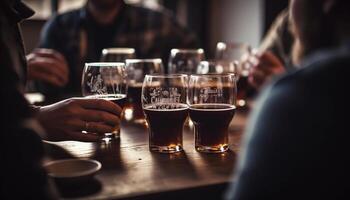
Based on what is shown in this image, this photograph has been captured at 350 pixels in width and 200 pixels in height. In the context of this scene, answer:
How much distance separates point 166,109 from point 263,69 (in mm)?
858

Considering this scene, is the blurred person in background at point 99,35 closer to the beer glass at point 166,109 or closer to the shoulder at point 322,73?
the beer glass at point 166,109

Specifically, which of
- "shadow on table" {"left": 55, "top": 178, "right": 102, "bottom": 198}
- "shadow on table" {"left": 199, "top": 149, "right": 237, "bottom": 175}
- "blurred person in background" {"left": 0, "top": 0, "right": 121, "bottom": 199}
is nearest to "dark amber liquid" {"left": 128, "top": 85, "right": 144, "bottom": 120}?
"shadow on table" {"left": 199, "top": 149, "right": 237, "bottom": 175}

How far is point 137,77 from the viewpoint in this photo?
1.67m

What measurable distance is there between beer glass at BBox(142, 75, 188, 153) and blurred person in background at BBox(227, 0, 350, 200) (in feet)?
A: 1.85

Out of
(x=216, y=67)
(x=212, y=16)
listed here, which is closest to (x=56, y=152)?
(x=216, y=67)

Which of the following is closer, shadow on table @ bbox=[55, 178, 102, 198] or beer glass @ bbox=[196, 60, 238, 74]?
shadow on table @ bbox=[55, 178, 102, 198]

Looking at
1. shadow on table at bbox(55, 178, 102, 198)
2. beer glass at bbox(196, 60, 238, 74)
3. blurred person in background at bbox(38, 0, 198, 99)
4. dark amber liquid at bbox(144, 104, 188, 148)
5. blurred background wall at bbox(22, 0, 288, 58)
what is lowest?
shadow on table at bbox(55, 178, 102, 198)

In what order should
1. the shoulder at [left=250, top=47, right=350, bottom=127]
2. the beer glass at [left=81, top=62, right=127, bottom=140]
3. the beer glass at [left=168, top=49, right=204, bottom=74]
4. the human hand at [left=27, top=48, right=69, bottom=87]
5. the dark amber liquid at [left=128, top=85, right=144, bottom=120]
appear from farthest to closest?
the human hand at [left=27, top=48, right=69, bottom=87] < the beer glass at [left=168, top=49, right=204, bottom=74] < the dark amber liquid at [left=128, top=85, right=144, bottom=120] < the beer glass at [left=81, top=62, right=127, bottom=140] < the shoulder at [left=250, top=47, right=350, bottom=127]

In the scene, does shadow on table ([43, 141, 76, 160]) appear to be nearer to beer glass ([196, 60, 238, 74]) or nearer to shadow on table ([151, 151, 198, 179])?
shadow on table ([151, 151, 198, 179])

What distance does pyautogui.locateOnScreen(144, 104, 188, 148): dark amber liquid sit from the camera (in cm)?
122

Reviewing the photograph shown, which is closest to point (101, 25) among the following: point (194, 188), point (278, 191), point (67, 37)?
point (67, 37)

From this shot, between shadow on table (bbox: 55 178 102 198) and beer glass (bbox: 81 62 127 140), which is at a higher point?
beer glass (bbox: 81 62 127 140)

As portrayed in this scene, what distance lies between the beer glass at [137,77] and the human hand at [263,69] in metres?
0.49

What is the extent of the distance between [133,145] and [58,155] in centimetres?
23
